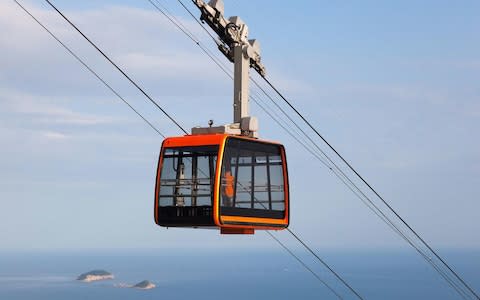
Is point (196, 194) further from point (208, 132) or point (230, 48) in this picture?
point (230, 48)

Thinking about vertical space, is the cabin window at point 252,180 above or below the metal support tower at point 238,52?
below

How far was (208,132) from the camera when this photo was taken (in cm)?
2103

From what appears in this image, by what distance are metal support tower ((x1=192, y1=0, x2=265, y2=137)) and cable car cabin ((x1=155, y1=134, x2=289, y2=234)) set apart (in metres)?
1.17

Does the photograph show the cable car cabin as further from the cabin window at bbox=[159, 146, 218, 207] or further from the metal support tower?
the metal support tower

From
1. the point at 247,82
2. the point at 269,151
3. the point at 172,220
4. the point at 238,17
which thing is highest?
the point at 238,17

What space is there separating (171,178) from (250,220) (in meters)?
2.31

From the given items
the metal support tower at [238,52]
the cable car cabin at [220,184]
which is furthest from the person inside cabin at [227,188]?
the metal support tower at [238,52]

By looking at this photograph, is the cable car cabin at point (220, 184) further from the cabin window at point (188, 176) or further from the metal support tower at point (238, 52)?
the metal support tower at point (238, 52)

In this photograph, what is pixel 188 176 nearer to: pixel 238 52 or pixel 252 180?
pixel 252 180

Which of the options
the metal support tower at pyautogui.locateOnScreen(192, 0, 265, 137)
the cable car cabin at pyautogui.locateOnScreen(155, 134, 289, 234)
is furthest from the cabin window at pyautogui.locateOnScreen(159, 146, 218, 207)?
the metal support tower at pyautogui.locateOnScreen(192, 0, 265, 137)

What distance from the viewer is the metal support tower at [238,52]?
22592 mm

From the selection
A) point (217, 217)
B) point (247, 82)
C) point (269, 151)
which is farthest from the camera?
point (247, 82)

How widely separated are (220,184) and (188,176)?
1.20m

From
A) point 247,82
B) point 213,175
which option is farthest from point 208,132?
point 247,82
